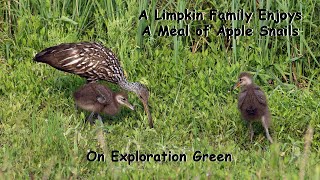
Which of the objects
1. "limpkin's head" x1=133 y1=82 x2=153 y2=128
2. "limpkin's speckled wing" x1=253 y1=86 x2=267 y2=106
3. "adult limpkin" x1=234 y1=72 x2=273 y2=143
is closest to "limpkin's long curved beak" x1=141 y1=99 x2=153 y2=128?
"limpkin's head" x1=133 y1=82 x2=153 y2=128

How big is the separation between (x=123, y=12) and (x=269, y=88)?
74.1 inches

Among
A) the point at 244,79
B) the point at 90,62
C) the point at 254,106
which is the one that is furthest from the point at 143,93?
the point at 254,106

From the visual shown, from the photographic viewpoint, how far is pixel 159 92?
8.77 metres

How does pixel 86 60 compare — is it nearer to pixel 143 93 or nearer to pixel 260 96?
pixel 143 93

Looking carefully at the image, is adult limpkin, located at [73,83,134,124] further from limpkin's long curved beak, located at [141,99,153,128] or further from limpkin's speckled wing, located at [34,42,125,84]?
limpkin's speckled wing, located at [34,42,125,84]

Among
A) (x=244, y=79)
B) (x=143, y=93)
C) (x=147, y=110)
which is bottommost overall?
(x=147, y=110)

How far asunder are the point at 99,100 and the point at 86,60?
0.51 meters

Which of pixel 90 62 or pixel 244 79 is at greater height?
pixel 90 62

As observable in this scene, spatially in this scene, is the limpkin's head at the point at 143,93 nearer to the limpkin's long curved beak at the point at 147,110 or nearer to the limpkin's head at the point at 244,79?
the limpkin's long curved beak at the point at 147,110

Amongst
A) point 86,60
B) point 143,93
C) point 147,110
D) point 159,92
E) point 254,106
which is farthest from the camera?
point 159,92

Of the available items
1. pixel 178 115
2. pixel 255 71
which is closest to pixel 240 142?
pixel 178 115

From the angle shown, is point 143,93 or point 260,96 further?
point 143,93

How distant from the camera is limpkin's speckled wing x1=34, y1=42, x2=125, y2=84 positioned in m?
8.43

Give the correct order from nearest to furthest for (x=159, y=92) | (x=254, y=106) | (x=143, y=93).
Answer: (x=254, y=106) < (x=143, y=93) < (x=159, y=92)
